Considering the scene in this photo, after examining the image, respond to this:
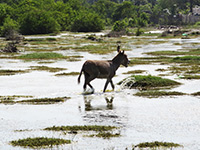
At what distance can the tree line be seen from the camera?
97.9 m

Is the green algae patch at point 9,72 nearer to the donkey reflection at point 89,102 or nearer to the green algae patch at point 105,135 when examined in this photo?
the donkey reflection at point 89,102

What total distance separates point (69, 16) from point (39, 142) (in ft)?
383

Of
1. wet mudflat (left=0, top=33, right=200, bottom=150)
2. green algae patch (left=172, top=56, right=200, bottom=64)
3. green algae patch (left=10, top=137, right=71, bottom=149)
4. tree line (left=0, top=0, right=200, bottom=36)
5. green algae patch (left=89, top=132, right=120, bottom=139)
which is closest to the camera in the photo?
green algae patch (left=10, top=137, right=71, bottom=149)

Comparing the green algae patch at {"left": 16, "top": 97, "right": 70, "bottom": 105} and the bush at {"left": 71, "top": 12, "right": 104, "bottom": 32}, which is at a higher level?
the bush at {"left": 71, "top": 12, "right": 104, "bottom": 32}

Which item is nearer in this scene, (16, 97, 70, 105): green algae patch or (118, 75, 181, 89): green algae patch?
(16, 97, 70, 105): green algae patch

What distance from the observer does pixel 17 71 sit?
27.0 metres

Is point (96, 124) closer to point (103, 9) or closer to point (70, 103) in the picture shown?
point (70, 103)

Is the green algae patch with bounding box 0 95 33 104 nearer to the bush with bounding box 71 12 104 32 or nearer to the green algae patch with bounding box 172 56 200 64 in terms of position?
the green algae patch with bounding box 172 56 200 64

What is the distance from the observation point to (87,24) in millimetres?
108250

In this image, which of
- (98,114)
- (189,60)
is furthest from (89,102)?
(189,60)

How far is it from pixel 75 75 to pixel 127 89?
628 cm

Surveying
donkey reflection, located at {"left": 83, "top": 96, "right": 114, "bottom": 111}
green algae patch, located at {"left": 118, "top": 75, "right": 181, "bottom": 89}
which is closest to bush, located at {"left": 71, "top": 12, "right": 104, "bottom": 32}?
green algae patch, located at {"left": 118, "top": 75, "right": 181, "bottom": 89}

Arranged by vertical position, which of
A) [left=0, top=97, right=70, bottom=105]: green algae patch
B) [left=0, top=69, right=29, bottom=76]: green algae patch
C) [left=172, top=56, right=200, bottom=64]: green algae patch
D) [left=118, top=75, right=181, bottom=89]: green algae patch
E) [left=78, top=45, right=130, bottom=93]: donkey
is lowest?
[left=0, top=69, right=29, bottom=76]: green algae patch

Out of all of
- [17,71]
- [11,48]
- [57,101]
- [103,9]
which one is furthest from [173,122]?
[103,9]
